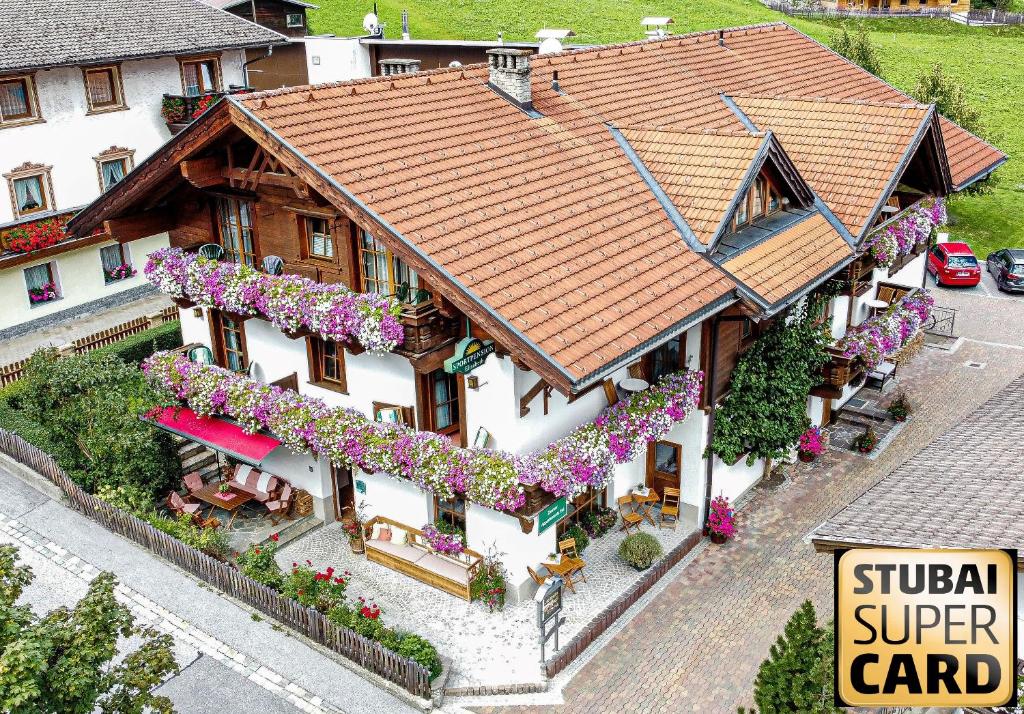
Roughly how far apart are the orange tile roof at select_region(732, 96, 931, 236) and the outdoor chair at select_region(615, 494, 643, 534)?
7.48 m

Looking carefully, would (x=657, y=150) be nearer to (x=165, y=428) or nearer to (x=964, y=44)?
(x=165, y=428)

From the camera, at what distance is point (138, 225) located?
19.2 m

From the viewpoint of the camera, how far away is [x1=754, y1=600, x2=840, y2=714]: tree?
415 inches

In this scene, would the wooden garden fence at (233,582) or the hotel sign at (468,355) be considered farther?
the wooden garden fence at (233,582)

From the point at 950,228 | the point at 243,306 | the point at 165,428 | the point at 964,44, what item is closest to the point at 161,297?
the point at 165,428

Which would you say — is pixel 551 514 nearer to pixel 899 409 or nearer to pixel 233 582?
pixel 233 582

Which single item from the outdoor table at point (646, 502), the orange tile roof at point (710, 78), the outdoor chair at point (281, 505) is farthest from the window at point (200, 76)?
the outdoor table at point (646, 502)

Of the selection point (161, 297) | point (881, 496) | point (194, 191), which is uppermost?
point (194, 191)

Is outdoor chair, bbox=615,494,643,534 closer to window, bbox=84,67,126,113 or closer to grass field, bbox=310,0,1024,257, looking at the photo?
window, bbox=84,67,126,113

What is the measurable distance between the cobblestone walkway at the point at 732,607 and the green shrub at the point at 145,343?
1442cm

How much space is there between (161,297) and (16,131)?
21.1 ft

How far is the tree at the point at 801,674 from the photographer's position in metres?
10.5

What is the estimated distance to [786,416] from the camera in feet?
65.9

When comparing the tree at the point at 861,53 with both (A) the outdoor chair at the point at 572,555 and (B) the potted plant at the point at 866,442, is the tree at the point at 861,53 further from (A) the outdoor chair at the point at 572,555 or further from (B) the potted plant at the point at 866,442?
(A) the outdoor chair at the point at 572,555
